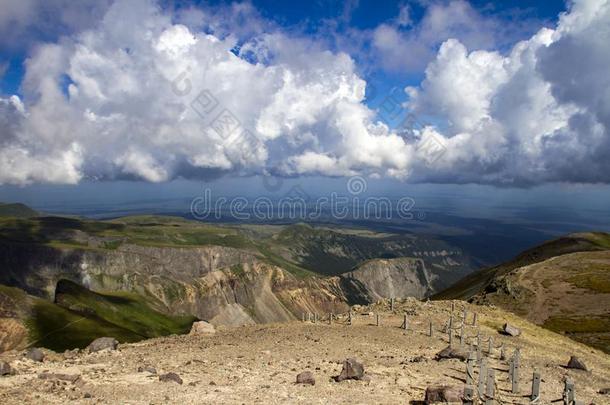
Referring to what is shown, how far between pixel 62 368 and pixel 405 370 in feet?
63.7

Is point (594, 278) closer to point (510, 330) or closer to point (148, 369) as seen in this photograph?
point (510, 330)

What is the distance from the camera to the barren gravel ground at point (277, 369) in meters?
22.0

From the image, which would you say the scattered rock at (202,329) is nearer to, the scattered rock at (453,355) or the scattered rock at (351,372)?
the scattered rock at (351,372)

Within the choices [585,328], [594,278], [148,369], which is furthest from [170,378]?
[594,278]

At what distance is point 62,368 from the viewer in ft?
84.7

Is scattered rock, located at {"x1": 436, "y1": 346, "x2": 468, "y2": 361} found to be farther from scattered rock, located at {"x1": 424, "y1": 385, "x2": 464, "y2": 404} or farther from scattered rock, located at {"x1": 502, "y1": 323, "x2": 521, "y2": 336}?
scattered rock, located at {"x1": 502, "y1": 323, "x2": 521, "y2": 336}

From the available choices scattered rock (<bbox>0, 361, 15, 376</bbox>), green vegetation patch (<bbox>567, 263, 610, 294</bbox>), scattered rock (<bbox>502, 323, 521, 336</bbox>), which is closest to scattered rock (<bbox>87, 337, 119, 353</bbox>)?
scattered rock (<bbox>0, 361, 15, 376</bbox>)

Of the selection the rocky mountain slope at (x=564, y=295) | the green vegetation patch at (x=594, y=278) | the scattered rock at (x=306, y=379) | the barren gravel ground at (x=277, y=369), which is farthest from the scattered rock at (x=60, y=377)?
the green vegetation patch at (x=594, y=278)

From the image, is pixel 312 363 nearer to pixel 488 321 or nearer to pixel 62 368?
pixel 62 368

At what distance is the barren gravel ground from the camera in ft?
72.2

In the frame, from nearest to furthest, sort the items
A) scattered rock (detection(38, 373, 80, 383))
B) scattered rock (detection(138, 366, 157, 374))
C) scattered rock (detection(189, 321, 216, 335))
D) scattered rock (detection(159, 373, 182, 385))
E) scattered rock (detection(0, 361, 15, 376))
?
1. scattered rock (detection(38, 373, 80, 383))
2. scattered rock (detection(0, 361, 15, 376))
3. scattered rock (detection(159, 373, 182, 385))
4. scattered rock (detection(138, 366, 157, 374))
5. scattered rock (detection(189, 321, 216, 335))

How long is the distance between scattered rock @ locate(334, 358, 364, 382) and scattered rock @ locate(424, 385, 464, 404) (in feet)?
14.6

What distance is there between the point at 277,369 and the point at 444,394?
9.88 metres

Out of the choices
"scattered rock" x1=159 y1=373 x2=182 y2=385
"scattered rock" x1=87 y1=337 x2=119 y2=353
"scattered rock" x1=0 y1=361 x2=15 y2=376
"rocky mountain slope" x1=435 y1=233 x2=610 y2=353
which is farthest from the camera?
"rocky mountain slope" x1=435 y1=233 x2=610 y2=353
